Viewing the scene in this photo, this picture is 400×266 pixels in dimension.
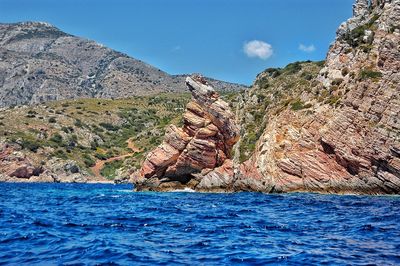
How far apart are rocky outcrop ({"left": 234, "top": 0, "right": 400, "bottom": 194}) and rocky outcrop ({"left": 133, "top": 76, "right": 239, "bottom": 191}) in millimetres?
4856

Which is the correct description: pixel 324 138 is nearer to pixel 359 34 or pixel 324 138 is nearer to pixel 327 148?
pixel 327 148

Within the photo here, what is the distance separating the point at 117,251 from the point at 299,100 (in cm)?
6205

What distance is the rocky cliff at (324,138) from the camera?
61906 millimetres

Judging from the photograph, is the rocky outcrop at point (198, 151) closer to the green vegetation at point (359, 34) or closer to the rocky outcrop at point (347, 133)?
the rocky outcrop at point (347, 133)

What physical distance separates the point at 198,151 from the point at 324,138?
2037cm

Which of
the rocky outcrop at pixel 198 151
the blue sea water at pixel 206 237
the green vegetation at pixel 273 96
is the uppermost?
the green vegetation at pixel 273 96

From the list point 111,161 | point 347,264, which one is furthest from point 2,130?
point 347,264

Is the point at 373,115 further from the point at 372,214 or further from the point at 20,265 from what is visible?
the point at 20,265

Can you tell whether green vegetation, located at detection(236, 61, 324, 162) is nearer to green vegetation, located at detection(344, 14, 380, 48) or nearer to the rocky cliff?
the rocky cliff

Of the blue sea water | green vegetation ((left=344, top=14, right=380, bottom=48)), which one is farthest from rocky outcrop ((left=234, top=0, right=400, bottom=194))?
the blue sea water

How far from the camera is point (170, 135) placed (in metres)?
79.6

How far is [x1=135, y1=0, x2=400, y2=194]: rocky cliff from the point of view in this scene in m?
61.9

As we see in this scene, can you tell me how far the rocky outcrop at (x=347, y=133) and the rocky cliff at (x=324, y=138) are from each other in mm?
126

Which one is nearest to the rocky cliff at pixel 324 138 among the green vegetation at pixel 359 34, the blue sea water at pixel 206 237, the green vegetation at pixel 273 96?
the green vegetation at pixel 359 34
